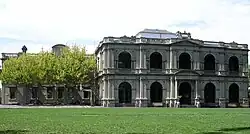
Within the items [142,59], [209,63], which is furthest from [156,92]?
[209,63]

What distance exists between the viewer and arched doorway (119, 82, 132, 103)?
78.6 m

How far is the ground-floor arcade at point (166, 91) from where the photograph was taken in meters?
77.6

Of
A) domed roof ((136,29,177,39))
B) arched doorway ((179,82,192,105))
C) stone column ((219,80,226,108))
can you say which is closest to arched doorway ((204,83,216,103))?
stone column ((219,80,226,108))

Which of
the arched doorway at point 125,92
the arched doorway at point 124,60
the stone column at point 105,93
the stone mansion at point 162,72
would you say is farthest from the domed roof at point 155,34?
the stone column at point 105,93

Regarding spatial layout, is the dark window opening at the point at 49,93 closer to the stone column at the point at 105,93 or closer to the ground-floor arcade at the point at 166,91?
the ground-floor arcade at the point at 166,91

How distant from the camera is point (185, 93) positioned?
82.1m

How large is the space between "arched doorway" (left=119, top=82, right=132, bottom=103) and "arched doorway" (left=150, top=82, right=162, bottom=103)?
4.08 meters

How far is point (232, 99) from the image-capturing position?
86500mm

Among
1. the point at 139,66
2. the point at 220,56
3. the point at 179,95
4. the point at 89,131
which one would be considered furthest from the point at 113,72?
the point at 89,131

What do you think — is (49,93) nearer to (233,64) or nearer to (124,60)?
(124,60)

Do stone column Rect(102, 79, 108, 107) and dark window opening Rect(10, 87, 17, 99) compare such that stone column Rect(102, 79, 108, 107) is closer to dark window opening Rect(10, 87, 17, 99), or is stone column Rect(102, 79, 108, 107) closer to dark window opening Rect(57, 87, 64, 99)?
dark window opening Rect(57, 87, 64, 99)

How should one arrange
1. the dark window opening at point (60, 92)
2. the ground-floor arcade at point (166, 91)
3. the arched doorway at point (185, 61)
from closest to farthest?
the ground-floor arcade at point (166, 91)
the arched doorway at point (185, 61)
the dark window opening at point (60, 92)

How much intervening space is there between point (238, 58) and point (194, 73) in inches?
449

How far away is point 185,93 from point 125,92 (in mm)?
11573
